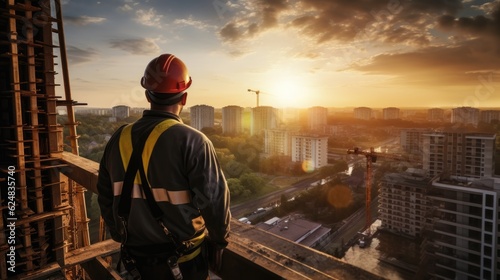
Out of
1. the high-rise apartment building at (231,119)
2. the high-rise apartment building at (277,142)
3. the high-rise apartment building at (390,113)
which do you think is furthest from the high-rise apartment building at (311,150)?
the high-rise apartment building at (390,113)

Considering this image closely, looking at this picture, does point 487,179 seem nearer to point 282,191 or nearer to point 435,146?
point 435,146

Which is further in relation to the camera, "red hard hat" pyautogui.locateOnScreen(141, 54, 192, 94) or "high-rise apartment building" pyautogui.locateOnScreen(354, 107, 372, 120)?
"high-rise apartment building" pyautogui.locateOnScreen(354, 107, 372, 120)

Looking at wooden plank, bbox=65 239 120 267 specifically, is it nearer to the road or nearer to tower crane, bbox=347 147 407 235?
tower crane, bbox=347 147 407 235

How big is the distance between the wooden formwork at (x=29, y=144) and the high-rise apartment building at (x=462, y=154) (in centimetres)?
2012

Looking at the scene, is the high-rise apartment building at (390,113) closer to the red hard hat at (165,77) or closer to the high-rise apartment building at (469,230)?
the high-rise apartment building at (469,230)

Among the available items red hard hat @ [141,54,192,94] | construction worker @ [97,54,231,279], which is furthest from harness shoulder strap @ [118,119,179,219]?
red hard hat @ [141,54,192,94]

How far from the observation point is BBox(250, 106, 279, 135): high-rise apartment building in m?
44.0

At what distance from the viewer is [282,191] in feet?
85.6

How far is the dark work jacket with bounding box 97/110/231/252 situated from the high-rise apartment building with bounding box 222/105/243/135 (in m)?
43.1

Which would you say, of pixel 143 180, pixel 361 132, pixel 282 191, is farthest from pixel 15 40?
pixel 361 132

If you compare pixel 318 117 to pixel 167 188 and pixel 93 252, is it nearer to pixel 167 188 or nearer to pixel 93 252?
pixel 93 252

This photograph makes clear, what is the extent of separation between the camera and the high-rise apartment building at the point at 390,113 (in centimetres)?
4662

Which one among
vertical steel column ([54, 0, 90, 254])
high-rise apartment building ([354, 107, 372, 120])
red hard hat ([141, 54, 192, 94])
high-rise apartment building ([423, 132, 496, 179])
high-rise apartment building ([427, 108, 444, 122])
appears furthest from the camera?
high-rise apartment building ([354, 107, 372, 120])

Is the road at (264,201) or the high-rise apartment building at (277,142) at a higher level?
the high-rise apartment building at (277,142)
